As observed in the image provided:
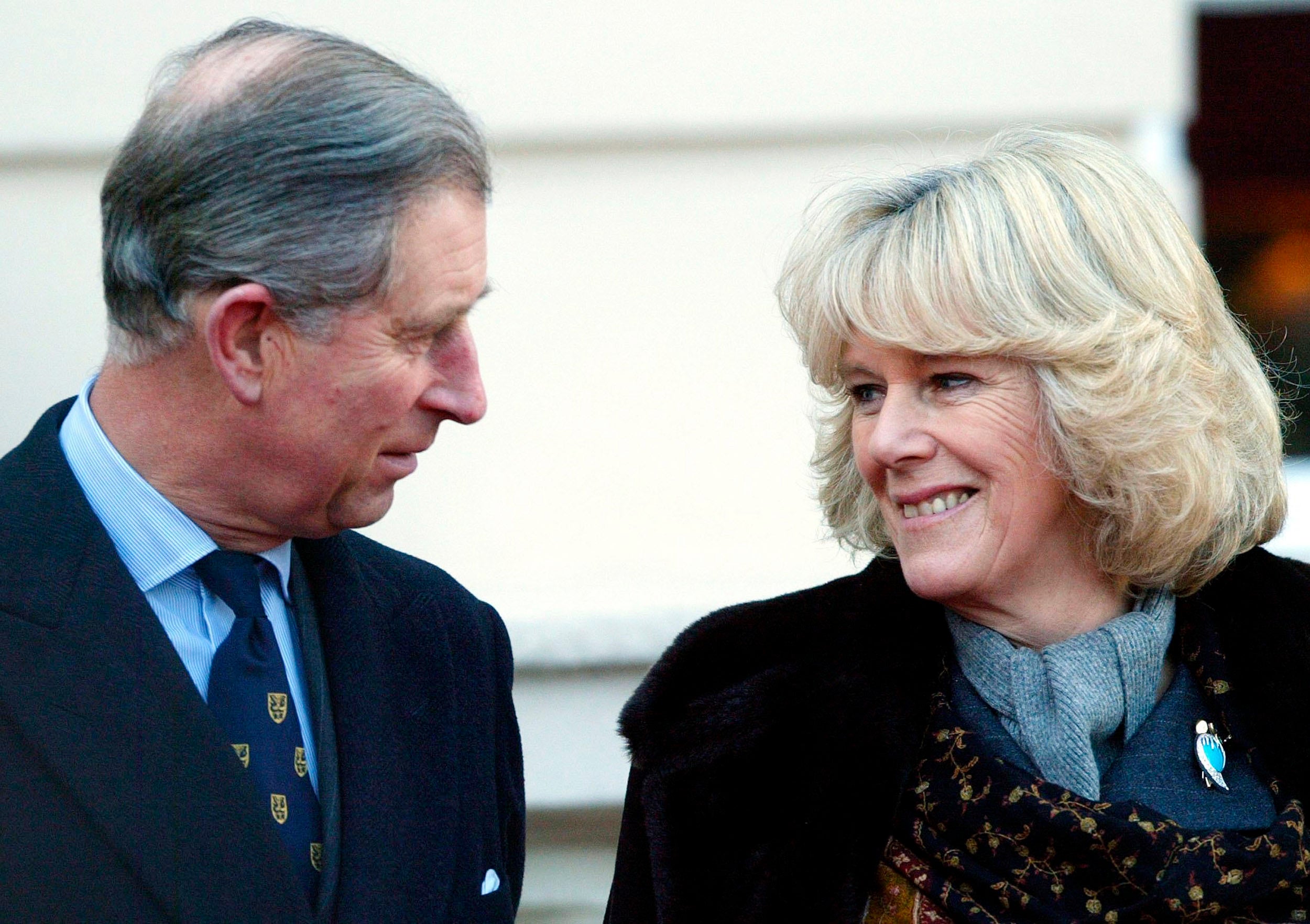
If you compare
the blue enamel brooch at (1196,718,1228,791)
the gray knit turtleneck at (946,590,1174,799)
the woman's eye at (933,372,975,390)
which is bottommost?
the blue enamel brooch at (1196,718,1228,791)

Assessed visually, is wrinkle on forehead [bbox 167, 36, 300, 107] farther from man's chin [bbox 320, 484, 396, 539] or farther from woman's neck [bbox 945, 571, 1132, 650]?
woman's neck [bbox 945, 571, 1132, 650]

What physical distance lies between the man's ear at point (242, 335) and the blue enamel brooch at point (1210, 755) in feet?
4.75

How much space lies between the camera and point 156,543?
197 cm

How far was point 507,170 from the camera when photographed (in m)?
3.60

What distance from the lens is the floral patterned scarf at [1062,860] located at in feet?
6.72

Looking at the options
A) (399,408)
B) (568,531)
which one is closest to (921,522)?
(399,408)

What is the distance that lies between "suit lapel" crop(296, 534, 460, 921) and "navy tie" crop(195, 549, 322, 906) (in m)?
0.06

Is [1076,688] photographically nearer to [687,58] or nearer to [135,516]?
[135,516]

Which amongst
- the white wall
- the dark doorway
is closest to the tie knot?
the white wall

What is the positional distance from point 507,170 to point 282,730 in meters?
1.92

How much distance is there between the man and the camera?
5.99 ft

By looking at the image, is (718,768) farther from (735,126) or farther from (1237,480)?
(735,126)

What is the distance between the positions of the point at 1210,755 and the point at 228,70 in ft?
5.59

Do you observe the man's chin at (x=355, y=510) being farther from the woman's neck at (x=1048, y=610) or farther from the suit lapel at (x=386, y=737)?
the woman's neck at (x=1048, y=610)
